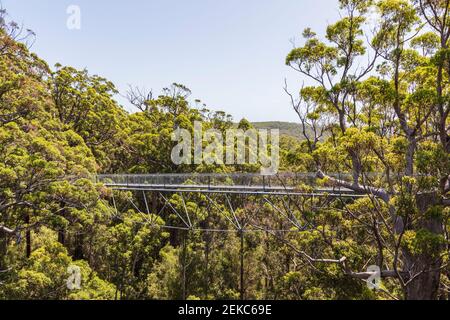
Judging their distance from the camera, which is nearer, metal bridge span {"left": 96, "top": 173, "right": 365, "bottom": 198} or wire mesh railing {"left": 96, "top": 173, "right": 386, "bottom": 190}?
metal bridge span {"left": 96, "top": 173, "right": 365, "bottom": 198}

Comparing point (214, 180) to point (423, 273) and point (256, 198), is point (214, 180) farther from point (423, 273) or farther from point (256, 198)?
point (423, 273)

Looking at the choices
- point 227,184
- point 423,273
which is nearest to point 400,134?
point 423,273

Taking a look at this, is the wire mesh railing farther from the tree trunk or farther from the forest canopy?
the tree trunk

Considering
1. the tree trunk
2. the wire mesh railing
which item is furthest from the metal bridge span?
the tree trunk

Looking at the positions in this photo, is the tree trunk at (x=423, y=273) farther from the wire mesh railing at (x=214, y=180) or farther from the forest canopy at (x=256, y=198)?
the wire mesh railing at (x=214, y=180)

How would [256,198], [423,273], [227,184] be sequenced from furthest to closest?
[256,198]
[227,184]
[423,273]

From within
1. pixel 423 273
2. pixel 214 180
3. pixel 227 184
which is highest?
pixel 214 180

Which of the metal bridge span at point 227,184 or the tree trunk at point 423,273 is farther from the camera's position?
the metal bridge span at point 227,184

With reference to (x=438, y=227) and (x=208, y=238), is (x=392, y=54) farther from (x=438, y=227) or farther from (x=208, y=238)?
(x=208, y=238)

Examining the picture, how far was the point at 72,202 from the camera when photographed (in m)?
10.5

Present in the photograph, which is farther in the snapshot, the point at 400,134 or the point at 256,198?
the point at 256,198

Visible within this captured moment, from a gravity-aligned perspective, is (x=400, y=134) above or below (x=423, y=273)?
above

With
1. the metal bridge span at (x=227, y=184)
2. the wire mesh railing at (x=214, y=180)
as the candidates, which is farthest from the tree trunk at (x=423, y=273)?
the wire mesh railing at (x=214, y=180)
